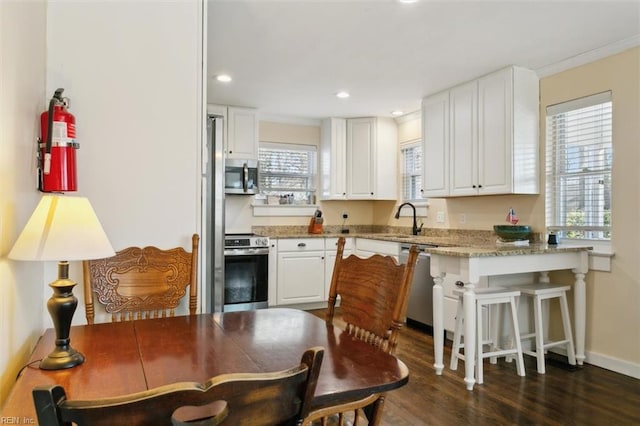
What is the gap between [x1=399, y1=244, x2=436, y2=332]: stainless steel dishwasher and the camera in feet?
12.7

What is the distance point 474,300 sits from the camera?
275cm

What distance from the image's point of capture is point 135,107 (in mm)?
2023

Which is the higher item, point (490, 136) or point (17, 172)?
point (490, 136)

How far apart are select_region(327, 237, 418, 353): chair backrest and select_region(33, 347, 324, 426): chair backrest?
73 cm

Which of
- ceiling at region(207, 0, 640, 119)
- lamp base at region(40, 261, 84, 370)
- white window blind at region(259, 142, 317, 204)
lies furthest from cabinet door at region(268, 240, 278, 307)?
lamp base at region(40, 261, 84, 370)

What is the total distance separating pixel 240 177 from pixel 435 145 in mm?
2188

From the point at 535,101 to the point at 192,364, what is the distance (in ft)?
11.6

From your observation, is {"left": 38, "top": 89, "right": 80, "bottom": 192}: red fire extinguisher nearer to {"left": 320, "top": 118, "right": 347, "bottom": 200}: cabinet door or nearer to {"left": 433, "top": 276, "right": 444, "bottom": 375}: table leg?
{"left": 433, "top": 276, "right": 444, "bottom": 375}: table leg

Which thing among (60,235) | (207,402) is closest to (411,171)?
(60,235)

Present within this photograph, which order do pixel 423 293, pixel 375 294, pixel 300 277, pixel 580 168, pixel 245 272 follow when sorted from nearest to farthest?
1. pixel 375 294
2. pixel 580 168
3. pixel 423 293
4. pixel 245 272
5. pixel 300 277

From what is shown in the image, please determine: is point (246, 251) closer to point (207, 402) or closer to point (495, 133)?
point (495, 133)

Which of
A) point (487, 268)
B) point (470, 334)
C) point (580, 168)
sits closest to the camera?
point (470, 334)

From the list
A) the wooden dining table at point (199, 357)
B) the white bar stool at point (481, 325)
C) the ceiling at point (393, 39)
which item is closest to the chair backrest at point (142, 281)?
the wooden dining table at point (199, 357)

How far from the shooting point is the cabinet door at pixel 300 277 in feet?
15.8
